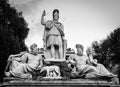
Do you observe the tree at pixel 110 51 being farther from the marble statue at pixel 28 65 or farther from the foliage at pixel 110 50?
the marble statue at pixel 28 65

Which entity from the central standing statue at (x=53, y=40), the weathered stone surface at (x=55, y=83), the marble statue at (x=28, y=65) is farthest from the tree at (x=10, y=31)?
the weathered stone surface at (x=55, y=83)

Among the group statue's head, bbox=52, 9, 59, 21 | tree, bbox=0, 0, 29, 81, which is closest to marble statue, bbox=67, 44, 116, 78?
statue's head, bbox=52, 9, 59, 21

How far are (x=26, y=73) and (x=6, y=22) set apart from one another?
13.5 m

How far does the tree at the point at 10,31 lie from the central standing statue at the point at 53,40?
821 cm

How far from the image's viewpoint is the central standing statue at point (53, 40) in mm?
12695

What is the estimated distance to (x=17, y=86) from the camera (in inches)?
408

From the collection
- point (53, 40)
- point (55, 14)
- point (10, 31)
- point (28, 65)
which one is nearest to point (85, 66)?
point (53, 40)

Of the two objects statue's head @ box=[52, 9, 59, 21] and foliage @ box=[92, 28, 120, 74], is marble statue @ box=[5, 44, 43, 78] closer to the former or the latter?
statue's head @ box=[52, 9, 59, 21]

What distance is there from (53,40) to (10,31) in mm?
10478

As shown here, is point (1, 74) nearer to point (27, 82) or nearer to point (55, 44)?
point (55, 44)

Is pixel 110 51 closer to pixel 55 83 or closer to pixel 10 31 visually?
pixel 10 31

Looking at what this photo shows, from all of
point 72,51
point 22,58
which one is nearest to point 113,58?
point 72,51

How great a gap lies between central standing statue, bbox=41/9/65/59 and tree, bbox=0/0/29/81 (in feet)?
26.9

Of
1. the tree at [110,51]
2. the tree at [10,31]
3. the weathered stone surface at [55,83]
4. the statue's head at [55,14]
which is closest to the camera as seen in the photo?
the weathered stone surface at [55,83]
